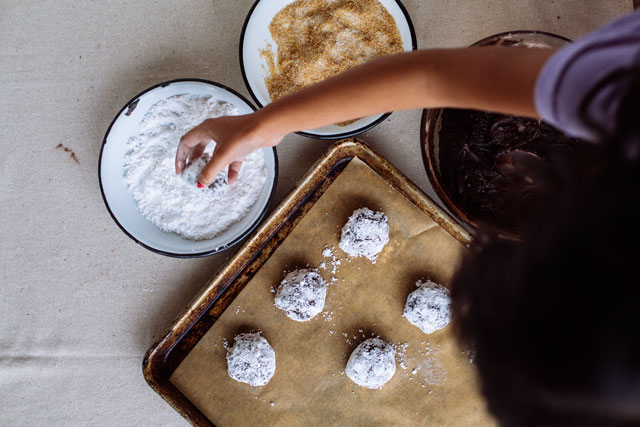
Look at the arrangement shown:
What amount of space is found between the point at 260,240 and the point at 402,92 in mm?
491

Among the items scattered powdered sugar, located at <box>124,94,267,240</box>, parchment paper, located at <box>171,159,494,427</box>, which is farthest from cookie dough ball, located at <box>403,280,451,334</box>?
scattered powdered sugar, located at <box>124,94,267,240</box>

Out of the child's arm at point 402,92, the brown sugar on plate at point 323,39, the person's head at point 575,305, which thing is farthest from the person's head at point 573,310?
the brown sugar on plate at point 323,39

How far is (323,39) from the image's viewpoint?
105 centimetres

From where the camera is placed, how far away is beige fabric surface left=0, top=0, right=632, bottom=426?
1113mm

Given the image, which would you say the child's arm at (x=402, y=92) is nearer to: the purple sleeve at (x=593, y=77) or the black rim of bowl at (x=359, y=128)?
the purple sleeve at (x=593, y=77)

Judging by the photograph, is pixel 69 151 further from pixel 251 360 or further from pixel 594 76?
pixel 594 76

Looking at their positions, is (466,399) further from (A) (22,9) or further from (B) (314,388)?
(A) (22,9)

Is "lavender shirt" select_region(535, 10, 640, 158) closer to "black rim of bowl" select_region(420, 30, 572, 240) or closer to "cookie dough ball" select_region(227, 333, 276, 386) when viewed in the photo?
"black rim of bowl" select_region(420, 30, 572, 240)

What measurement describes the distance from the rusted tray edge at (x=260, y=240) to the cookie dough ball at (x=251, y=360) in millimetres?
118

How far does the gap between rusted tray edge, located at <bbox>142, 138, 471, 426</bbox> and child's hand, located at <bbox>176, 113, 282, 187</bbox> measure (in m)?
0.18

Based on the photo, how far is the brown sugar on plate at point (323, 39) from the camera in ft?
3.42

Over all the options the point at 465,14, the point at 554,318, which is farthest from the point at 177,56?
the point at 554,318

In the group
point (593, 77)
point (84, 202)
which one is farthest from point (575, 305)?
point (84, 202)

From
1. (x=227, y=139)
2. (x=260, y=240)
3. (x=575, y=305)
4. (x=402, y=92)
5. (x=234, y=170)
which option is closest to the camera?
(x=575, y=305)
